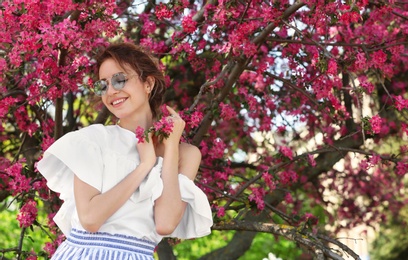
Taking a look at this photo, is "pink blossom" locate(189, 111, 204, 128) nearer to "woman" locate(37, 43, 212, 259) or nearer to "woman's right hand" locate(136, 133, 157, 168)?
"woman" locate(37, 43, 212, 259)

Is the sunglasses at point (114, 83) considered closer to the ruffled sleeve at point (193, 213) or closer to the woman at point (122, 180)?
the woman at point (122, 180)

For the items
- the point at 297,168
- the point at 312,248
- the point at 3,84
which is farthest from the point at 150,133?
the point at 297,168

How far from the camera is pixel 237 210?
5016 millimetres

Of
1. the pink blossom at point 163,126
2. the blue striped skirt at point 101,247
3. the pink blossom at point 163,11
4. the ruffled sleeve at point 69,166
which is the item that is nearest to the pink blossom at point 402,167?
the pink blossom at point 163,11

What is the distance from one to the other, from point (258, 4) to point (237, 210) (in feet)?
4.42

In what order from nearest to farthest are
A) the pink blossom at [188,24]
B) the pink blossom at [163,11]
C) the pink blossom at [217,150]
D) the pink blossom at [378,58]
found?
the pink blossom at [163,11], the pink blossom at [188,24], the pink blossom at [378,58], the pink blossom at [217,150]

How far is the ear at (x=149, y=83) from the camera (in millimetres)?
3355

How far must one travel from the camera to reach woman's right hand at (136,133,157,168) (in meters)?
3.07

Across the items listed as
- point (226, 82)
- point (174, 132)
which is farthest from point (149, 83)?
point (226, 82)

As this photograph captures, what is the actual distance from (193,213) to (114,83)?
25.1 inches

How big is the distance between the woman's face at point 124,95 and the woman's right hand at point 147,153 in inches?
7.8

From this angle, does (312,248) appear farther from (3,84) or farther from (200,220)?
(3,84)

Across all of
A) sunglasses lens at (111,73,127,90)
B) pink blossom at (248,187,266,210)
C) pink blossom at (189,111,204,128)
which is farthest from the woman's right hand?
pink blossom at (248,187,266,210)

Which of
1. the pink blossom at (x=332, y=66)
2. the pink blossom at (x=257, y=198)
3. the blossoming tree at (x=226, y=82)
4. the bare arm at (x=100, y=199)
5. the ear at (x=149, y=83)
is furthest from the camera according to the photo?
the pink blossom at (x=257, y=198)
